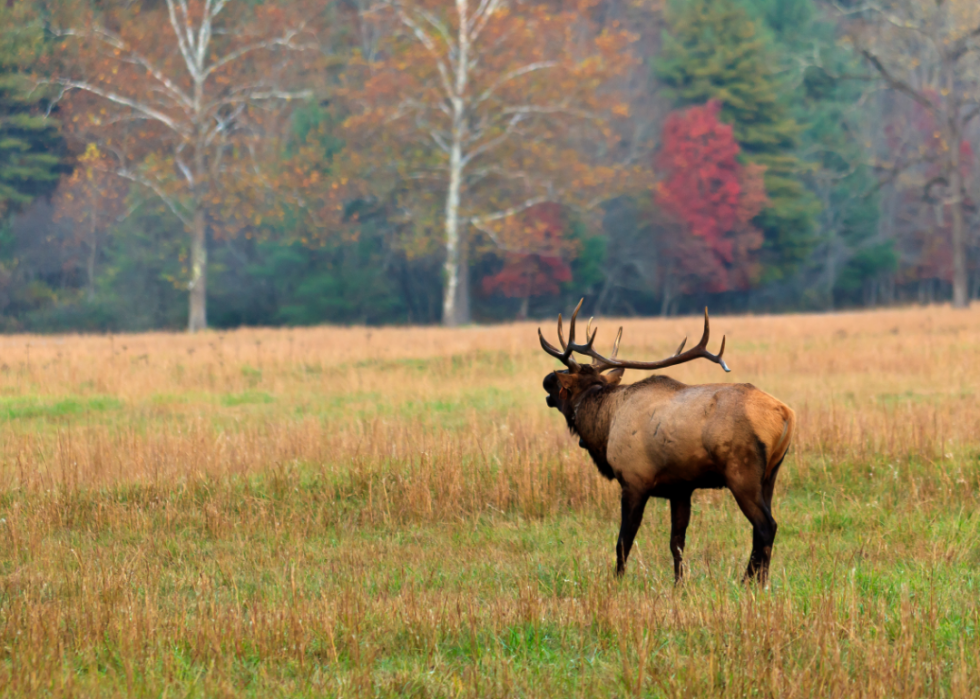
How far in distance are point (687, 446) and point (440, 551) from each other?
1.96m

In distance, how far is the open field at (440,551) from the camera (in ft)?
14.2

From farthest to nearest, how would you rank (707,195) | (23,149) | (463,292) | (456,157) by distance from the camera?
(707,195)
(463,292)
(23,149)
(456,157)

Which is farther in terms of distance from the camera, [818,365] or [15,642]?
[818,365]

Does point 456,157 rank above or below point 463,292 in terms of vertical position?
above

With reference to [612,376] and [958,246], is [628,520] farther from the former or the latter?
[958,246]

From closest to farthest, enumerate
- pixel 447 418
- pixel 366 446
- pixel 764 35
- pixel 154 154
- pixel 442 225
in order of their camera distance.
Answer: pixel 366 446 < pixel 447 418 < pixel 154 154 < pixel 442 225 < pixel 764 35

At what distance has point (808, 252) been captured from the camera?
42.2 m

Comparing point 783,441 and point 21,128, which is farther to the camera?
point 21,128

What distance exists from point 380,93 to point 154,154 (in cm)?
663

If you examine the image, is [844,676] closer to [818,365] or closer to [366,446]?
[366,446]

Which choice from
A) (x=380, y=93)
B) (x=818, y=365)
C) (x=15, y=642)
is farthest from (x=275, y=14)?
(x=15, y=642)

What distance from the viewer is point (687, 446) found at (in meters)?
5.71

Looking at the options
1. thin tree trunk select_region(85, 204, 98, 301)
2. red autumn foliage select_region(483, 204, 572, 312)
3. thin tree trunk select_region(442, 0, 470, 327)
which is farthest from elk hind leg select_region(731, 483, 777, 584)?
thin tree trunk select_region(85, 204, 98, 301)

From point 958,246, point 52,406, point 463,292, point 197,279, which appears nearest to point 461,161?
point 463,292
